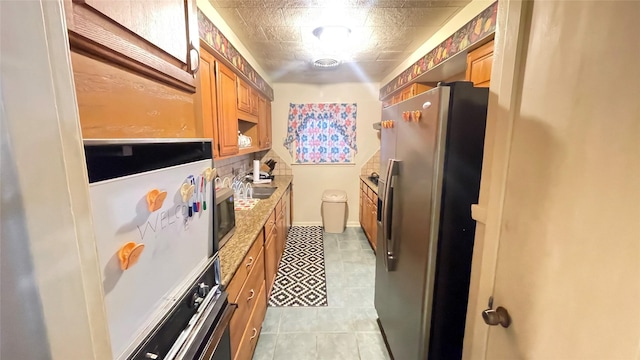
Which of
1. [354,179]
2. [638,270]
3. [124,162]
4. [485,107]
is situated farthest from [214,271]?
[354,179]

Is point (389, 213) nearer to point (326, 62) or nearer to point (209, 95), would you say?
point (209, 95)

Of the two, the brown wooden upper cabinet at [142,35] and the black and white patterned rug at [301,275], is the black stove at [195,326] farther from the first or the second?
the black and white patterned rug at [301,275]

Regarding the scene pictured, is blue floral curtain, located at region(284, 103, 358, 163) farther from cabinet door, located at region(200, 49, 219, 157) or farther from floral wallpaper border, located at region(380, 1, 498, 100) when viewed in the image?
cabinet door, located at region(200, 49, 219, 157)

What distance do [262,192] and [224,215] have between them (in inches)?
63.3

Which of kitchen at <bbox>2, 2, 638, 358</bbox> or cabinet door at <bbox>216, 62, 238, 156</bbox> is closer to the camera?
kitchen at <bbox>2, 2, 638, 358</bbox>

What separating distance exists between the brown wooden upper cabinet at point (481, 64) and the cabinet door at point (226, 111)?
173cm

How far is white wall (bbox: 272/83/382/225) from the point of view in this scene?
4.13 m

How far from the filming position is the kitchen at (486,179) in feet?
1.03

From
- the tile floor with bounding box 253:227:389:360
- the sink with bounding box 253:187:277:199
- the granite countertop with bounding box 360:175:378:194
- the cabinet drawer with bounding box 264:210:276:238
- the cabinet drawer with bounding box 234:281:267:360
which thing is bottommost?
the tile floor with bounding box 253:227:389:360

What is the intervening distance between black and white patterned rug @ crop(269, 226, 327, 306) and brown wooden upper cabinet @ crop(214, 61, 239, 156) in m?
1.42

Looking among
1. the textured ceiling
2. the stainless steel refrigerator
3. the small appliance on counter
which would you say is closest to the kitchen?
the small appliance on counter

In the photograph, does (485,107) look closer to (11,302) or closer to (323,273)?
(11,302)

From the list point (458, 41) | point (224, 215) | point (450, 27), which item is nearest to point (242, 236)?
point (224, 215)

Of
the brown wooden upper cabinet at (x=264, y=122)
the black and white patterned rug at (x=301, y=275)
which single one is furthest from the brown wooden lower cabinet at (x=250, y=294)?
the brown wooden upper cabinet at (x=264, y=122)
